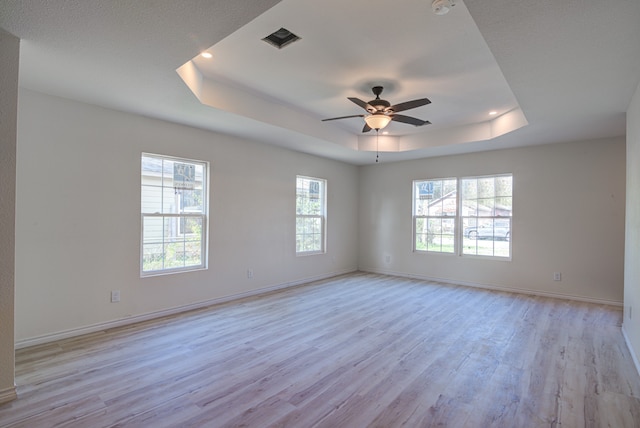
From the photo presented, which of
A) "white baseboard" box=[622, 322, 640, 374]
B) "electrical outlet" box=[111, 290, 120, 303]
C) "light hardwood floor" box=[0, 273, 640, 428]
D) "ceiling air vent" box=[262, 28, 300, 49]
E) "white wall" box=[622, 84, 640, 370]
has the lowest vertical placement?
"light hardwood floor" box=[0, 273, 640, 428]

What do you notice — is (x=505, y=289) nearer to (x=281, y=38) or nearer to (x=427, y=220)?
(x=427, y=220)

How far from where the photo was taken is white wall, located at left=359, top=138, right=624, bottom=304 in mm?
4750

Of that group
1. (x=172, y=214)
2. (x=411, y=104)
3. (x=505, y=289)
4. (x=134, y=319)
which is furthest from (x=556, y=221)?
(x=134, y=319)

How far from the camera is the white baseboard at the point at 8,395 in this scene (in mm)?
2156

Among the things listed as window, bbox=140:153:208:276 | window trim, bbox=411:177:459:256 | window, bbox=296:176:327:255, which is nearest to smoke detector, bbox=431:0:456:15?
window, bbox=140:153:208:276

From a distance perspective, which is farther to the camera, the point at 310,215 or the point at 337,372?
the point at 310,215

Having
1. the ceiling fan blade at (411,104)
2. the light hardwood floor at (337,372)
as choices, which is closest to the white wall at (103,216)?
the light hardwood floor at (337,372)

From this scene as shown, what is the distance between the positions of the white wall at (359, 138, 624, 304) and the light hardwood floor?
34.8 inches

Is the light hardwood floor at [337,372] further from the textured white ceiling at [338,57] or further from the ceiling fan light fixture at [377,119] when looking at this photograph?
the textured white ceiling at [338,57]

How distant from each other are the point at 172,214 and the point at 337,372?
9.50ft

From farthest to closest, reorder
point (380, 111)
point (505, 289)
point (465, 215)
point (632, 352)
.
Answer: point (465, 215) → point (505, 289) → point (380, 111) → point (632, 352)

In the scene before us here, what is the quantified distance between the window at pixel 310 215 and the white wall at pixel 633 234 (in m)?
4.47

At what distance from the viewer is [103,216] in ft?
11.7

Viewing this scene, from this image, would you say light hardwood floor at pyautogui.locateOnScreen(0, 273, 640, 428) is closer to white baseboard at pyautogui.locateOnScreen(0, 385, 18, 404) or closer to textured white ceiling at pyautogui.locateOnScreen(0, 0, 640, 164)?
white baseboard at pyautogui.locateOnScreen(0, 385, 18, 404)
